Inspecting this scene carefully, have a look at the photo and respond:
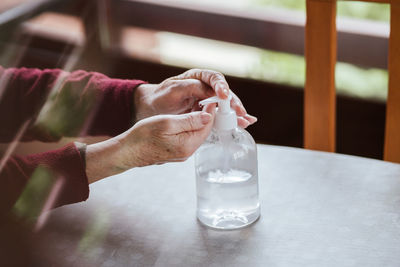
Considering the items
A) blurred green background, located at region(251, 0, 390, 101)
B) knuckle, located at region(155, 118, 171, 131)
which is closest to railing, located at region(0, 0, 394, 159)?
blurred green background, located at region(251, 0, 390, 101)

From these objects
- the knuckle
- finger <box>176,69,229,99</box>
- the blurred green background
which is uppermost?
finger <box>176,69,229,99</box>

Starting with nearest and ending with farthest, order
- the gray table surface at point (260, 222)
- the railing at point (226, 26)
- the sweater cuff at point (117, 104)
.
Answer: the gray table surface at point (260, 222)
the sweater cuff at point (117, 104)
the railing at point (226, 26)

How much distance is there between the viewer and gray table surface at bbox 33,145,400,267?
2.91ft

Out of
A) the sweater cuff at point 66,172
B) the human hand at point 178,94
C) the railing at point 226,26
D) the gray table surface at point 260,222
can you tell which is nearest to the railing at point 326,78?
the gray table surface at point 260,222

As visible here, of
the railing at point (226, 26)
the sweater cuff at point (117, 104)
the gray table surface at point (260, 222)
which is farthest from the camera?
the railing at point (226, 26)

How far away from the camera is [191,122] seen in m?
0.93

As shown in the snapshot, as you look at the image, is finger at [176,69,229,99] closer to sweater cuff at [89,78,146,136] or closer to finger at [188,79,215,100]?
finger at [188,79,215,100]

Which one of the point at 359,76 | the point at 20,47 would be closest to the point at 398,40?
the point at 359,76

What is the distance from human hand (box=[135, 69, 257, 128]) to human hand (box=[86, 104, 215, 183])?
133 millimetres

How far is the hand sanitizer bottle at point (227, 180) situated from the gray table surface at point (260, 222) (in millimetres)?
26

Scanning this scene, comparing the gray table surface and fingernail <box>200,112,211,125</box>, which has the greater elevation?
fingernail <box>200,112,211,125</box>

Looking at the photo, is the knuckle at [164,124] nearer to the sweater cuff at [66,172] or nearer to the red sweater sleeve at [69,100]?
the sweater cuff at [66,172]

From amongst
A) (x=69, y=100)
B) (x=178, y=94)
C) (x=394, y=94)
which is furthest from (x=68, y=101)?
(x=394, y=94)

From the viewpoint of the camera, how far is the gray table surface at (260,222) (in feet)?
2.91
